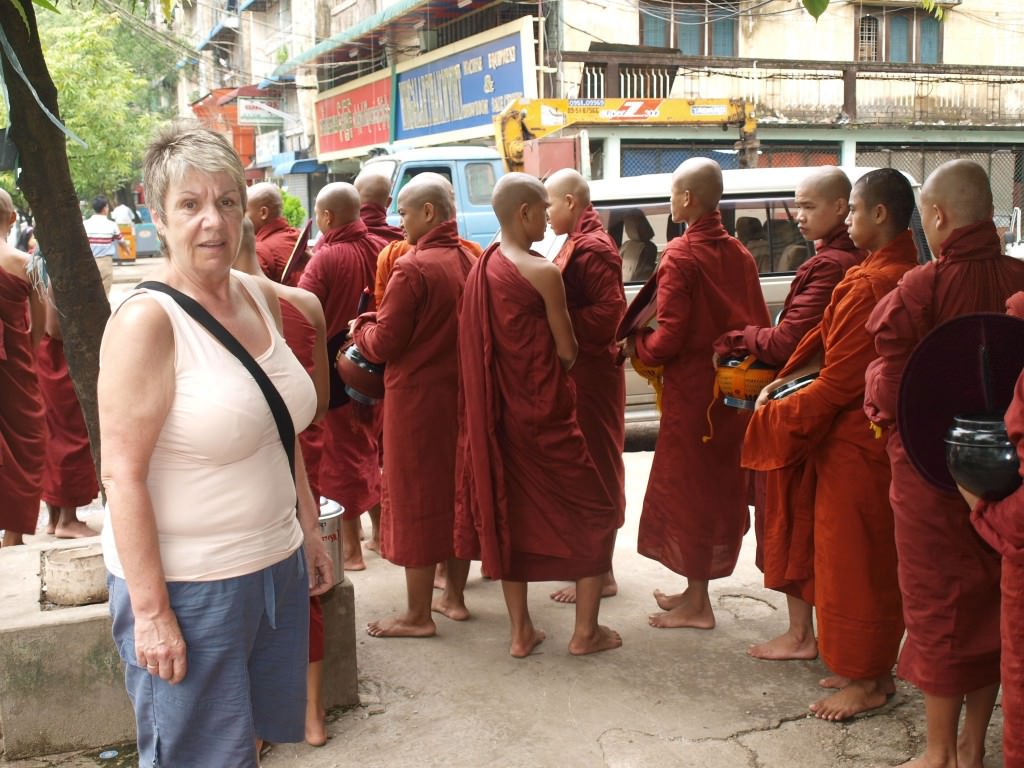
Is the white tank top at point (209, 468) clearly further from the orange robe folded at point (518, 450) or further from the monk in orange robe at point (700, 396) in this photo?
the monk in orange robe at point (700, 396)

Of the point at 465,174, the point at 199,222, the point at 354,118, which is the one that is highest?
the point at 354,118

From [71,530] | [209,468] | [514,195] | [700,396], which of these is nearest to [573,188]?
[514,195]

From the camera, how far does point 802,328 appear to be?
3.96 metres

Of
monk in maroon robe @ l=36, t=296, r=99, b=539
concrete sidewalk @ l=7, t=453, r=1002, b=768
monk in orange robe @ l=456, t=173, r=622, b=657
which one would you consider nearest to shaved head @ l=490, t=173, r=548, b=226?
monk in orange robe @ l=456, t=173, r=622, b=657

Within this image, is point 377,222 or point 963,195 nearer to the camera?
point 963,195

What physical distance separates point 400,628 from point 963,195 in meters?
2.71

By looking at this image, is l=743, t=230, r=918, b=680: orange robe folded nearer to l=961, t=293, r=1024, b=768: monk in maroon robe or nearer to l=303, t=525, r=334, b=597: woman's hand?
l=961, t=293, r=1024, b=768: monk in maroon robe

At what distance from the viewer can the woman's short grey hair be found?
227cm

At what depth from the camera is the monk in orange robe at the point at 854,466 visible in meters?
3.54

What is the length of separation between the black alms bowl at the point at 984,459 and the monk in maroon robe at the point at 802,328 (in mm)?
1289

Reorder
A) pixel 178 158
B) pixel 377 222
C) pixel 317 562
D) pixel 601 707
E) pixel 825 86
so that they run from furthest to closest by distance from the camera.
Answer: pixel 825 86 → pixel 377 222 → pixel 601 707 → pixel 317 562 → pixel 178 158

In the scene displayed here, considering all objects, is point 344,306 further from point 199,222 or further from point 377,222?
point 199,222

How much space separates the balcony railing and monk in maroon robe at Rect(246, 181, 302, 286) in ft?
34.9

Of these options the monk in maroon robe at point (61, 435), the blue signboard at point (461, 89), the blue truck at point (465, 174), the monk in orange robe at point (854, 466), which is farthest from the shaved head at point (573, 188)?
the blue signboard at point (461, 89)
